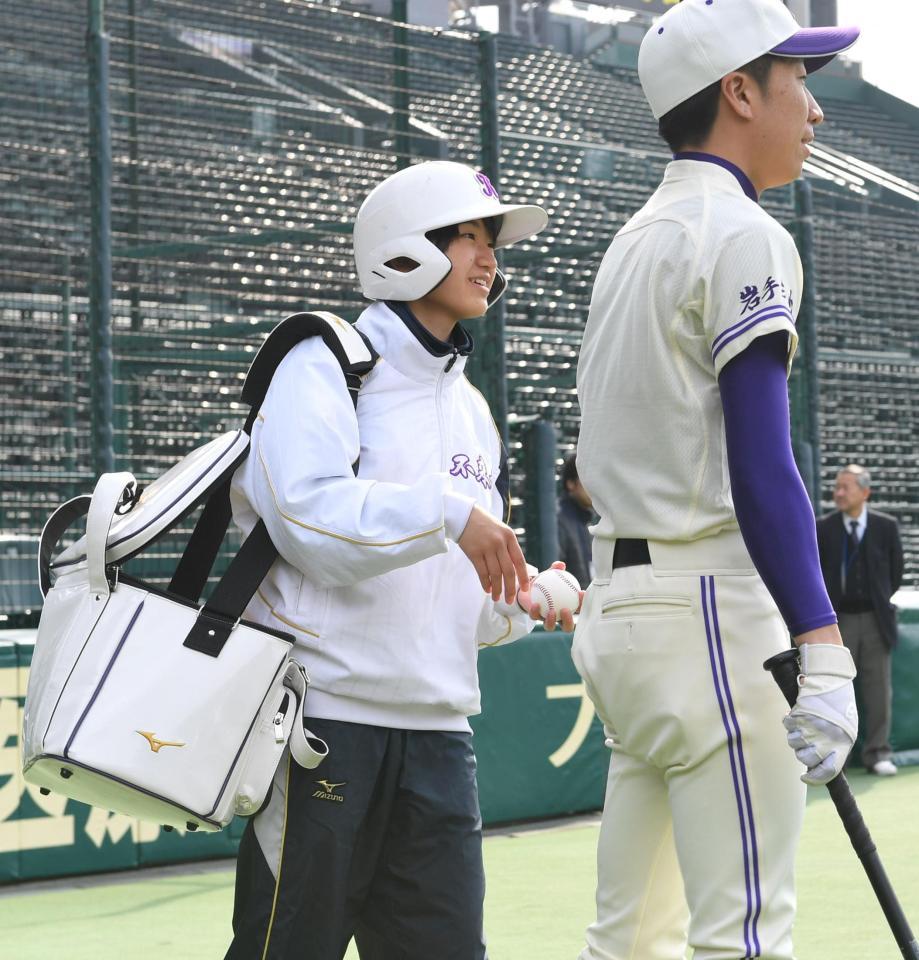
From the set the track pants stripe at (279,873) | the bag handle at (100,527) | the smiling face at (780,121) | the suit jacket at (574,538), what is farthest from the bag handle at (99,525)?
the suit jacket at (574,538)

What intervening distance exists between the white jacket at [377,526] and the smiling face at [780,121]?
687 millimetres

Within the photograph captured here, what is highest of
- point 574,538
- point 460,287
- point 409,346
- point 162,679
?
point 460,287

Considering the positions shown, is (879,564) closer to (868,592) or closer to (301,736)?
(868,592)

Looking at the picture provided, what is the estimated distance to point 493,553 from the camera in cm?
252

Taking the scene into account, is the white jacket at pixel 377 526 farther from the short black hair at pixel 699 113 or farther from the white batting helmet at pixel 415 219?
the short black hair at pixel 699 113

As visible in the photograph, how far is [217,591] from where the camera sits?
2.62 metres

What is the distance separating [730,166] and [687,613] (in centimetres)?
76

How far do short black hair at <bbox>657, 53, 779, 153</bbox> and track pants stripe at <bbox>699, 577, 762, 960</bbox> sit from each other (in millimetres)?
772

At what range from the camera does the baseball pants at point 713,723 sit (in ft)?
7.73

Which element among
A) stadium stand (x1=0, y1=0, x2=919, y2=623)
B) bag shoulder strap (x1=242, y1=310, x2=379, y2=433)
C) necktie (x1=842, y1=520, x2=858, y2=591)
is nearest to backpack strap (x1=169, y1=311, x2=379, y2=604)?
bag shoulder strap (x1=242, y1=310, x2=379, y2=433)

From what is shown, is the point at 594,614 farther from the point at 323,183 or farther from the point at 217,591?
the point at 323,183

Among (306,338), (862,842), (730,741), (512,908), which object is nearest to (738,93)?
(306,338)

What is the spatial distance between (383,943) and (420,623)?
0.58 m

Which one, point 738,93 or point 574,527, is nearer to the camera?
point 738,93
